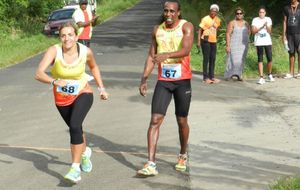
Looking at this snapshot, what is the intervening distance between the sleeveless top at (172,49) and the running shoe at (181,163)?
88 centimetres

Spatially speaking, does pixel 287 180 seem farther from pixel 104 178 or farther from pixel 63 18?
pixel 63 18

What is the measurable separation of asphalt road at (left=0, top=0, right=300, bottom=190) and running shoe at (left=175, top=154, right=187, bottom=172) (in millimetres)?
90

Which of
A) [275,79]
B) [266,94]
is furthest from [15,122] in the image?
[275,79]

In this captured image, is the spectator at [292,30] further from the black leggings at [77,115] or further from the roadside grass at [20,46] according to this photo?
the roadside grass at [20,46]

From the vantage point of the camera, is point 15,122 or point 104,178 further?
point 15,122

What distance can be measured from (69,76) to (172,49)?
3.85 feet

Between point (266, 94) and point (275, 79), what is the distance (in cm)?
198

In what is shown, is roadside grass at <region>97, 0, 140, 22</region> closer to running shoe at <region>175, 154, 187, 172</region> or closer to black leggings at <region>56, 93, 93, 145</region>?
running shoe at <region>175, 154, 187, 172</region>

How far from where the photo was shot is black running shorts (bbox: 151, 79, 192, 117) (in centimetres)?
661

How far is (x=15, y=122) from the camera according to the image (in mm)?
9711

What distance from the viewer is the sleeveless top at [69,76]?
626cm

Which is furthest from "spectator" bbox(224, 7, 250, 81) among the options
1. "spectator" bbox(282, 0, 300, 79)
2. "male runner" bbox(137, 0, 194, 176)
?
"male runner" bbox(137, 0, 194, 176)

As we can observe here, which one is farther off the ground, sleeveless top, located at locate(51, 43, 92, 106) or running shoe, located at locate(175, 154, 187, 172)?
sleeveless top, located at locate(51, 43, 92, 106)

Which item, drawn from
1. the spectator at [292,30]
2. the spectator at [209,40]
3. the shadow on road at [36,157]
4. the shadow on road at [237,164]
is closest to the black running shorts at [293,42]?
the spectator at [292,30]
